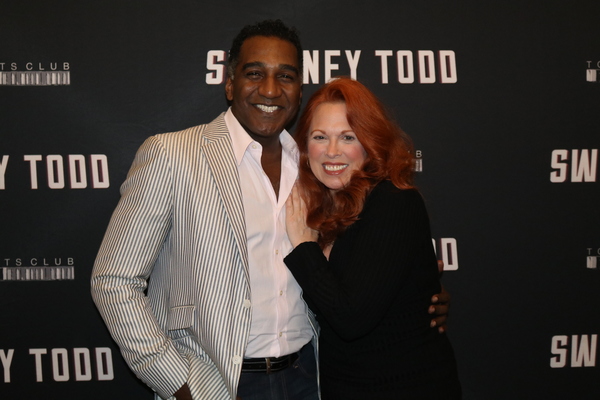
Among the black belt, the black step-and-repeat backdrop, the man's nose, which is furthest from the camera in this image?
the black step-and-repeat backdrop

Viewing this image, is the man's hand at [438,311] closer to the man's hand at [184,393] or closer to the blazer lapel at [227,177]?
the blazer lapel at [227,177]

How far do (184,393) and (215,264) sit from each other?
0.45m

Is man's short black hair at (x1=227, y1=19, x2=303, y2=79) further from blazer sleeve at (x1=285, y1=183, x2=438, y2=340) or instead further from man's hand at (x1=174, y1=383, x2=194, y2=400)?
man's hand at (x1=174, y1=383, x2=194, y2=400)

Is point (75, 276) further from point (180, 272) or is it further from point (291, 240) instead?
point (291, 240)

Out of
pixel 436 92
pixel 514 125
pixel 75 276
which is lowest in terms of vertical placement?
pixel 75 276

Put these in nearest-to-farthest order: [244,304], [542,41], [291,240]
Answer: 1. [244,304]
2. [291,240]
3. [542,41]

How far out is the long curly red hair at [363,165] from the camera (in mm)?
2021

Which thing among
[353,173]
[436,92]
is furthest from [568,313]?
[353,173]

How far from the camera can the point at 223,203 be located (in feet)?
6.21

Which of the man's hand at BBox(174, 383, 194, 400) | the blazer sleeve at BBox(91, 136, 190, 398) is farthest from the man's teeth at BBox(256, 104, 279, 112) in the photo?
the man's hand at BBox(174, 383, 194, 400)

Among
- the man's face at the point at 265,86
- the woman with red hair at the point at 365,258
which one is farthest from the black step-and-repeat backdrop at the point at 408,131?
the woman with red hair at the point at 365,258

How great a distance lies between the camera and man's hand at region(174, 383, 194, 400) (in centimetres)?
187

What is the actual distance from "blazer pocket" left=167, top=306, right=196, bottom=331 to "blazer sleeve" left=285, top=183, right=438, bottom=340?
38 cm

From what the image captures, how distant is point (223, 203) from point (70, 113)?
1.24m
